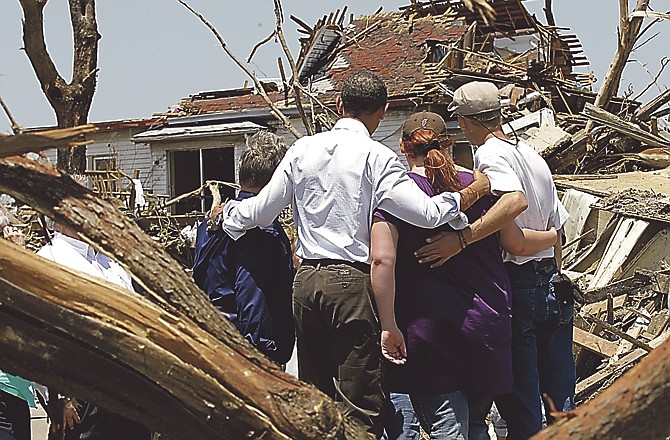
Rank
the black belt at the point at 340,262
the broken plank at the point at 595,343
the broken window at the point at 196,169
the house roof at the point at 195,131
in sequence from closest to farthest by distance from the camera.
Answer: the black belt at the point at 340,262 → the broken plank at the point at 595,343 → the house roof at the point at 195,131 → the broken window at the point at 196,169

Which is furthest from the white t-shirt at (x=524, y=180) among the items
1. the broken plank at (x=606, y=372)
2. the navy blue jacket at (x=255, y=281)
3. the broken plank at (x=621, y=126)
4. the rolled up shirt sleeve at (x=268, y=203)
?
the broken plank at (x=621, y=126)

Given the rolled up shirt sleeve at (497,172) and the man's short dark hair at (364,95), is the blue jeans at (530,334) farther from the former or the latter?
the man's short dark hair at (364,95)

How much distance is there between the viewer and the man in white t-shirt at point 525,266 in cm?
384

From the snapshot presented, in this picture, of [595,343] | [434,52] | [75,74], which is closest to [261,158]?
[75,74]

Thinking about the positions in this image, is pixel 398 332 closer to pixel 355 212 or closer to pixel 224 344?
pixel 355 212

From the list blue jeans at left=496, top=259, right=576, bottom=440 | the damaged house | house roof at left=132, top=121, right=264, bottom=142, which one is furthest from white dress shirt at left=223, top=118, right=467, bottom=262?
house roof at left=132, top=121, right=264, bottom=142

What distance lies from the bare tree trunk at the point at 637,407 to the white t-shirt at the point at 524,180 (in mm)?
2075

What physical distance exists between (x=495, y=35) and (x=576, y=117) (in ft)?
18.2

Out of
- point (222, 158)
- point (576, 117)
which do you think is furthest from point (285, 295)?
point (222, 158)

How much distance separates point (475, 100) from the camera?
12.7 ft

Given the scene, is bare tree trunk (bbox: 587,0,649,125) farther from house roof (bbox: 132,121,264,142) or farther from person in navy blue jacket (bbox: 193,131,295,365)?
house roof (bbox: 132,121,264,142)

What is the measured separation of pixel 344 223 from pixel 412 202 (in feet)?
1.02

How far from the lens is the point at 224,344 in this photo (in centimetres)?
206

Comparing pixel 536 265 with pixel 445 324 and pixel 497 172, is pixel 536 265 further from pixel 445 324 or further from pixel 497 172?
pixel 445 324
